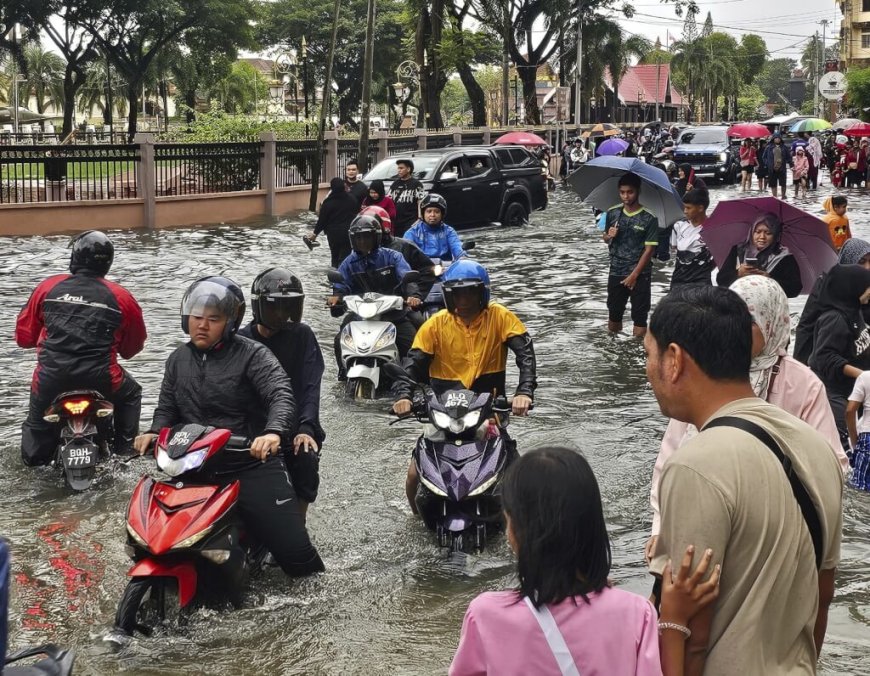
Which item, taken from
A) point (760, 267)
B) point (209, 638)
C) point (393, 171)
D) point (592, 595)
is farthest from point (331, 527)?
point (393, 171)

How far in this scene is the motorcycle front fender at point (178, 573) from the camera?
4820 millimetres

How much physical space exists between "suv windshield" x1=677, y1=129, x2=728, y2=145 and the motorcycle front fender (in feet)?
115

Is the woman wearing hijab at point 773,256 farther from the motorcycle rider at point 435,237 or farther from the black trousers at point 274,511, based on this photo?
the black trousers at point 274,511

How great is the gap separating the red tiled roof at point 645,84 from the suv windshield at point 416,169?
261 ft

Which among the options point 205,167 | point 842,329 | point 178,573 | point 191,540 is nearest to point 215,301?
point 191,540

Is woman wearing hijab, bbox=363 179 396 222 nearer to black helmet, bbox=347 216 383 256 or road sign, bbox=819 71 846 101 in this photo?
black helmet, bbox=347 216 383 256

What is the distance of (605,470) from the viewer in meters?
7.95

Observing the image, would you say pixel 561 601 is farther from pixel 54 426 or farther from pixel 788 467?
pixel 54 426

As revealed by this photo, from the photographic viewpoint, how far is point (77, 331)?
720cm

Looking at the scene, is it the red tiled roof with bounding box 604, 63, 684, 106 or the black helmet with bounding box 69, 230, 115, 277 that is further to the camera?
the red tiled roof with bounding box 604, 63, 684, 106

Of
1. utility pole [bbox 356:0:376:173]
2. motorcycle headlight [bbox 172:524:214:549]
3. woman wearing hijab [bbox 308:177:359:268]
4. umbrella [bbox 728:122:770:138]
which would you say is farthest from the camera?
umbrella [bbox 728:122:770:138]

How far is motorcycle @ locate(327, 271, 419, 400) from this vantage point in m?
9.67

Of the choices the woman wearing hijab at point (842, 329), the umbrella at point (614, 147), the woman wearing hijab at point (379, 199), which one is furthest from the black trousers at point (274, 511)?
the umbrella at point (614, 147)

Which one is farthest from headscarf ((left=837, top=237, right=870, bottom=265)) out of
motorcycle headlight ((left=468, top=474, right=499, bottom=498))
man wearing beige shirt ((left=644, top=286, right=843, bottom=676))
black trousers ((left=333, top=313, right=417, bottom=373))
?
man wearing beige shirt ((left=644, top=286, right=843, bottom=676))
